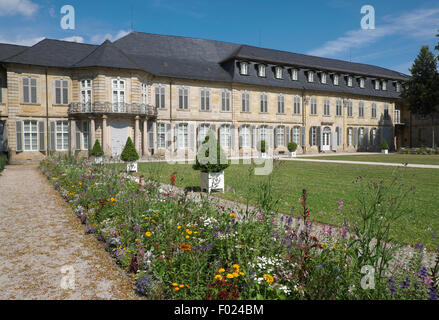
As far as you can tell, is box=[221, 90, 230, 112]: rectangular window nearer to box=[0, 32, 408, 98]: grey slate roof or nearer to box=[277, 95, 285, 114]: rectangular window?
box=[0, 32, 408, 98]: grey slate roof

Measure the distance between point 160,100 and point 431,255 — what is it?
82.9 feet

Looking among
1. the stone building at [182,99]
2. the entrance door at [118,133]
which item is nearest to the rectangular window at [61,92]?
the stone building at [182,99]

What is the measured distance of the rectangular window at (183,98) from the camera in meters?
28.1

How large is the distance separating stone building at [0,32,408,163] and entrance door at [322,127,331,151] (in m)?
0.12

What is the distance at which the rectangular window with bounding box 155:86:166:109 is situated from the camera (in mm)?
27094

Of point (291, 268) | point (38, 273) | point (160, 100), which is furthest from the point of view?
point (160, 100)

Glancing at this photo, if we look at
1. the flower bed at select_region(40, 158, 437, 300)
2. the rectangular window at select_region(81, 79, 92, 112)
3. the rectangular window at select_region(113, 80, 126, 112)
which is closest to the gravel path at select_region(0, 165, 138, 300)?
the flower bed at select_region(40, 158, 437, 300)

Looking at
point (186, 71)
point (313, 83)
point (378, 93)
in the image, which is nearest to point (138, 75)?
point (186, 71)

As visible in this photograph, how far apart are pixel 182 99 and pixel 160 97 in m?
2.02

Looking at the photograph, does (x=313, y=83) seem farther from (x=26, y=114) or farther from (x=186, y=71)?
(x=26, y=114)

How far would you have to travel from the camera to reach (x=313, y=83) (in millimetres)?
35188

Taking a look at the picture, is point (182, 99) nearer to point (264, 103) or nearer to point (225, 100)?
point (225, 100)

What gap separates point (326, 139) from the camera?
1428 inches

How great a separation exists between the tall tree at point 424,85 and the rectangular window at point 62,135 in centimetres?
3645
